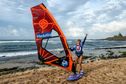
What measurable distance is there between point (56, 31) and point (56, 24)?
325 millimetres

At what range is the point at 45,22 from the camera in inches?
406

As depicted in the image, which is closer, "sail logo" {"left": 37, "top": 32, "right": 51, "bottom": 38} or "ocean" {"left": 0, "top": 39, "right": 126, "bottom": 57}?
"sail logo" {"left": 37, "top": 32, "right": 51, "bottom": 38}

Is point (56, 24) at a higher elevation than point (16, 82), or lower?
higher

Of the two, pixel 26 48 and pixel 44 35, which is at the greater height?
pixel 44 35

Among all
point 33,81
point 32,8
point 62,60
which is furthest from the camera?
point 33,81

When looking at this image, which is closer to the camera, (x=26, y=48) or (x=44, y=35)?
(x=44, y=35)

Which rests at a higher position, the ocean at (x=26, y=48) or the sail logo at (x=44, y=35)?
the sail logo at (x=44, y=35)

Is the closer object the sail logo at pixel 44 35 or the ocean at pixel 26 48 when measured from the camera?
the sail logo at pixel 44 35

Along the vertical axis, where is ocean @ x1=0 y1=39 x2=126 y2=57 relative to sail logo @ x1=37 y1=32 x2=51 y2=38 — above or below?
below

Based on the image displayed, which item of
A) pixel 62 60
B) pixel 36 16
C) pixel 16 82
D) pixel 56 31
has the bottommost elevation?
pixel 16 82

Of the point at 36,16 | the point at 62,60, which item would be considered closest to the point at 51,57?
the point at 62,60

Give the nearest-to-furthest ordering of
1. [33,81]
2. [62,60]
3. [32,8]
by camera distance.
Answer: [32,8]
[62,60]
[33,81]

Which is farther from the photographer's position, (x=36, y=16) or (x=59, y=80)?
(x=59, y=80)

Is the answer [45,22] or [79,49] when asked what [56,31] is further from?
[79,49]
